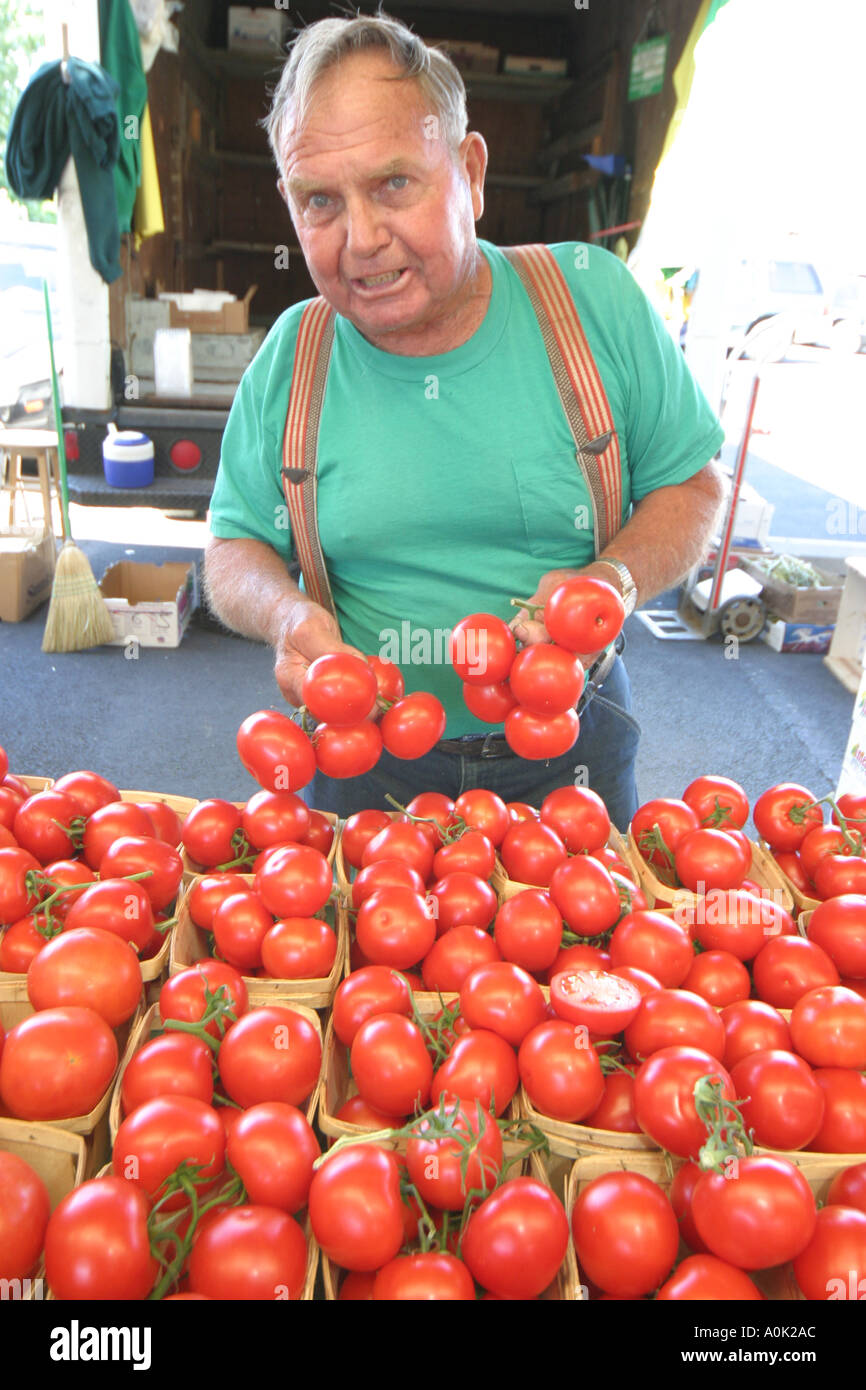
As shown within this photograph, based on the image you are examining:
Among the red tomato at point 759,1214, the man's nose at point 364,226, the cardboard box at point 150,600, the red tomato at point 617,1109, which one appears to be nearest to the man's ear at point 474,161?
the man's nose at point 364,226

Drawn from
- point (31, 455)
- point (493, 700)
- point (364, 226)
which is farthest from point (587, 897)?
point (31, 455)

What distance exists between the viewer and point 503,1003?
1188 millimetres

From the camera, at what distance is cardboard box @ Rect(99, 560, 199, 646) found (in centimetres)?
507

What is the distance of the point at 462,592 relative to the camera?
176 centimetres

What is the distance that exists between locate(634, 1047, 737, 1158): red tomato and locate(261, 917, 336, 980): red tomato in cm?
45

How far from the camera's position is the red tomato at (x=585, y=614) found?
136 centimetres

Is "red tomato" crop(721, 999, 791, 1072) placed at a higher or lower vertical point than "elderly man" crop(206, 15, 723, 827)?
lower

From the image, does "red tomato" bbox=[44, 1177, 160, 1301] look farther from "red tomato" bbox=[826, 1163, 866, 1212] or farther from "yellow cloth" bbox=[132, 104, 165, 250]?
"yellow cloth" bbox=[132, 104, 165, 250]

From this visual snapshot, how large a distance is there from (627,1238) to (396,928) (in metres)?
0.48

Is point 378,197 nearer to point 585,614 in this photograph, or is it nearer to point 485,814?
point 585,614

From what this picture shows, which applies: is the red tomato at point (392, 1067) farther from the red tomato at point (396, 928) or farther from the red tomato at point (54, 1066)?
the red tomato at point (54, 1066)

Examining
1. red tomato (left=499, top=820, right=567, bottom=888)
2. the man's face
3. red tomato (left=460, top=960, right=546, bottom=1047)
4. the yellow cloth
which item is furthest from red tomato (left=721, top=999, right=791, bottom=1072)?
the yellow cloth

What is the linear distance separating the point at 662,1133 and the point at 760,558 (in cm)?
523

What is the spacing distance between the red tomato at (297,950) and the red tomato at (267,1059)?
0.48 feet
